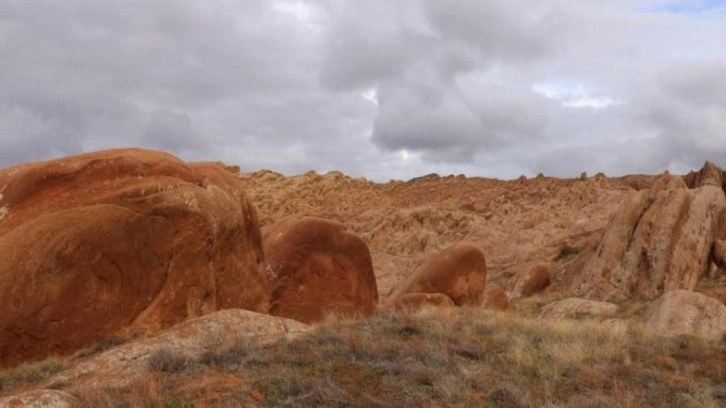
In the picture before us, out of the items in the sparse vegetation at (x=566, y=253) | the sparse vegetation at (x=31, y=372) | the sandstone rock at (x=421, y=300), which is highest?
the sparse vegetation at (x=566, y=253)

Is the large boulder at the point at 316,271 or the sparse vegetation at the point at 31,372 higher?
the large boulder at the point at 316,271

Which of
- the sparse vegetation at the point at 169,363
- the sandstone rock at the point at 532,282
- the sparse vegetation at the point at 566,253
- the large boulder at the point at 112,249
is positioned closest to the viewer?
the sparse vegetation at the point at 169,363

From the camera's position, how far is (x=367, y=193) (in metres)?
69.1

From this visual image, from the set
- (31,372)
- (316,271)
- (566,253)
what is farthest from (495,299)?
(31,372)

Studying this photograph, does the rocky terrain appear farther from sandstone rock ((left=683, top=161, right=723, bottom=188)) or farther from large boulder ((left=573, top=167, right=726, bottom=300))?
sandstone rock ((left=683, top=161, right=723, bottom=188))

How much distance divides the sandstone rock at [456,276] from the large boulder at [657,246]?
4.34 meters

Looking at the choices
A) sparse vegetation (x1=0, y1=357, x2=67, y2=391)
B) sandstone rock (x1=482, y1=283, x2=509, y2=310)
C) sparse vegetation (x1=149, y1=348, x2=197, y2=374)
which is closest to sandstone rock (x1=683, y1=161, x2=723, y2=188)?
sandstone rock (x1=482, y1=283, x2=509, y2=310)

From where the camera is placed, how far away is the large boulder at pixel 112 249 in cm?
1065

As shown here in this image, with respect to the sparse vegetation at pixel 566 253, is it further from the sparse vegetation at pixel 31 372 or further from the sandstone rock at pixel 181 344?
the sparse vegetation at pixel 31 372

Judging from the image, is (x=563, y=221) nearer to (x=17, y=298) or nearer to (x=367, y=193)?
(x=367, y=193)

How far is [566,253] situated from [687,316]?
20.3m

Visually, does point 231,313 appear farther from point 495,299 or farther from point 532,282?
point 532,282

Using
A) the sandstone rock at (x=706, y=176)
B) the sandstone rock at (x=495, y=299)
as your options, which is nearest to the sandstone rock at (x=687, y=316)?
the sandstone rock at (x=495, y=299)

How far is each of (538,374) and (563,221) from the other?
42742 mm
